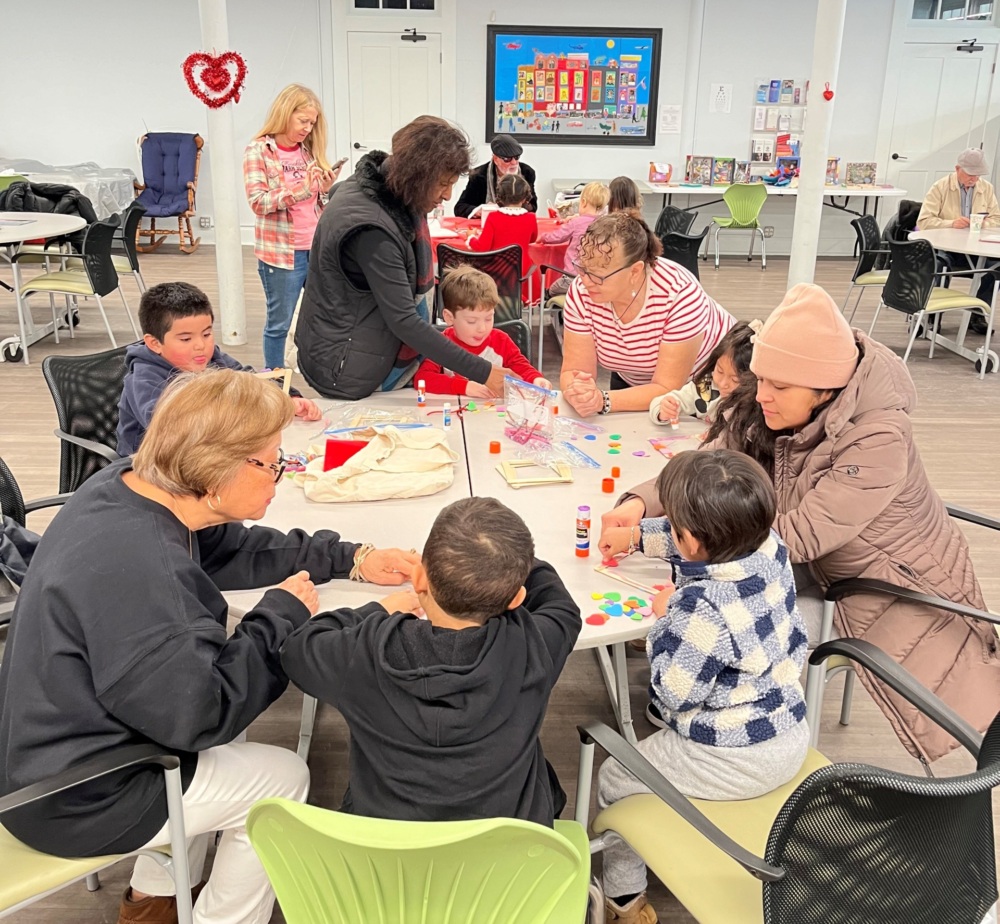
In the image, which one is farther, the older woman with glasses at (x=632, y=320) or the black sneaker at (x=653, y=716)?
the older woman with glasses at (x=632, y=320)

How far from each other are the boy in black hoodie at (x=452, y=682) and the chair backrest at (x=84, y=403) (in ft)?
5.98

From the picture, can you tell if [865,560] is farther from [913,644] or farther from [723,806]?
[723,806]

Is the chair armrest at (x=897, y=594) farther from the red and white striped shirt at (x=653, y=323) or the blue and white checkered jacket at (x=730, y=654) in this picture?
the red and white striped shirt at (x=653, y=323)

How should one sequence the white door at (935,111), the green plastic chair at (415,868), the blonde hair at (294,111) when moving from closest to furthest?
1. the green plastic chair at (415,868)
2. the blonde hair at (294,111)
3. the white door at (935,111)

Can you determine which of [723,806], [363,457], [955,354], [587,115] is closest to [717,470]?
[723,806]

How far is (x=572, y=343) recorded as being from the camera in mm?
3596

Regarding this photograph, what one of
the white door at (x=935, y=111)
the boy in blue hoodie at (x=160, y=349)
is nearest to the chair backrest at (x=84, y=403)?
the boy in blue hoodie at (x=160, y=349)

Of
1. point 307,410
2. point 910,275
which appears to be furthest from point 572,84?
point 307,410

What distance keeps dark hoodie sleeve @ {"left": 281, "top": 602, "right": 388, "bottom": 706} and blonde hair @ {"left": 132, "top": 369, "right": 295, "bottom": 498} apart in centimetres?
31

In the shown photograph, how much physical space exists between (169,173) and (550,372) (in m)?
6.45

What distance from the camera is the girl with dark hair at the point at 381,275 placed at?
3.19 metres

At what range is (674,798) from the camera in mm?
1639

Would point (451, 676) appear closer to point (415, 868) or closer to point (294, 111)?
point (415, 868)

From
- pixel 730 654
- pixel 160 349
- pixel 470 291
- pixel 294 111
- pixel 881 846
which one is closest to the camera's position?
pixel 881 846
